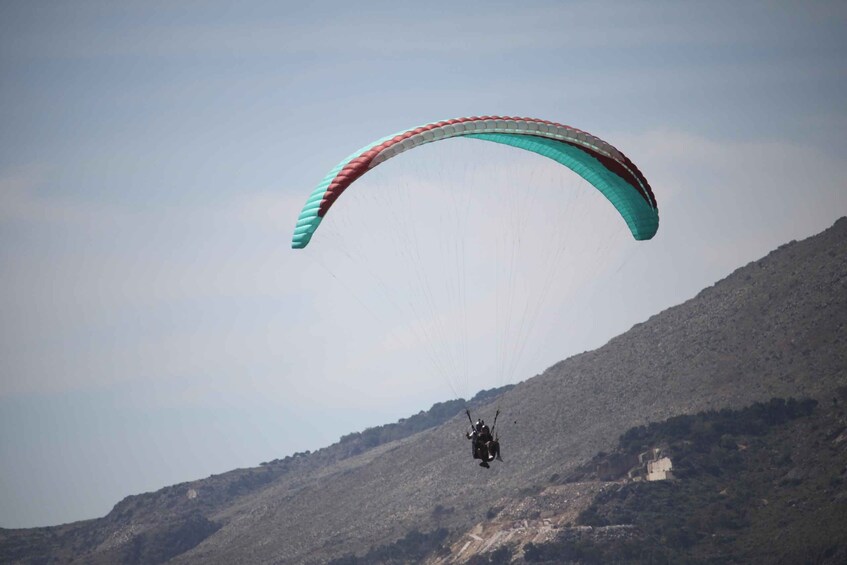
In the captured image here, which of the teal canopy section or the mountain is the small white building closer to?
the mountain

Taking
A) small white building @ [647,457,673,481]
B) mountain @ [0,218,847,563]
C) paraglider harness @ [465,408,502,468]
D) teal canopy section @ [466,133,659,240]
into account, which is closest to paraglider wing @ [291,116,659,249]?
teal canopy section @ [466,133,659,240]

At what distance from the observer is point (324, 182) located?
4900 cm

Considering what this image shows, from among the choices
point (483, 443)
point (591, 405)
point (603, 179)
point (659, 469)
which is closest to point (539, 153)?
point (603, 179)

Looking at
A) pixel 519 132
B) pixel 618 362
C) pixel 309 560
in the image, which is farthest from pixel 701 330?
pixel 519 132

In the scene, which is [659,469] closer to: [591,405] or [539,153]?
[591,405]

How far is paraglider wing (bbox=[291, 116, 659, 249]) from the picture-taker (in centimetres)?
4822

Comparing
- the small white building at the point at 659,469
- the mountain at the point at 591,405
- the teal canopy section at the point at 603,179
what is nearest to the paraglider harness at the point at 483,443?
the teal canopy section at the point at 603,179

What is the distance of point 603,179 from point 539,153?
2.93 meters

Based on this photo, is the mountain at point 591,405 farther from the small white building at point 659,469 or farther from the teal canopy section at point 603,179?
the teal canopy section at point 603,179

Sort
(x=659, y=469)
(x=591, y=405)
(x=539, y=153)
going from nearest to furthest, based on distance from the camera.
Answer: (x=539, y=153), (x=659, y=469), (x=591, y=405)

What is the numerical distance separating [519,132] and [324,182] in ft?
25.1

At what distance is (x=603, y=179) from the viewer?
56031 millimetres

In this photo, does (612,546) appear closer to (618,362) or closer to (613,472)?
(613,472)

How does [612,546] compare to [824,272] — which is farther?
[824,272]
